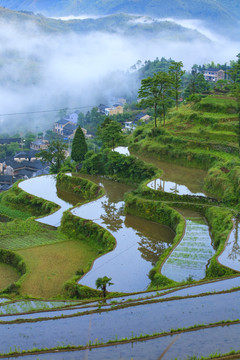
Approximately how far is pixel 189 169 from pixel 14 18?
16099cm

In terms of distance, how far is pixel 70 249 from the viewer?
21547 millimetres

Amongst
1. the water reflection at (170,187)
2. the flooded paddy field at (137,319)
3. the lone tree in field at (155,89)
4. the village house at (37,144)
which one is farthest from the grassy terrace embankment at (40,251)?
the village house at (37,144)

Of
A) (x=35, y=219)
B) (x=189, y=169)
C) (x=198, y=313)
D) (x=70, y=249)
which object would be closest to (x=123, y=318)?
(x=198, y=313)

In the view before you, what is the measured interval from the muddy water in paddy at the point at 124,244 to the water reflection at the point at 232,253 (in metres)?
3.13

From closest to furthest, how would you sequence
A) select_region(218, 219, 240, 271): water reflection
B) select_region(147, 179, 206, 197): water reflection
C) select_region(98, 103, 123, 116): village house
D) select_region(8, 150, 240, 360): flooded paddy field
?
1. select_region(8, 150, 240, 360): flooded paddy field
2. select_region(218, 219, 240, 271): water reflection
3. select_region(147, 179, 206, 197): water reflection
4. select_region(98, 103, 123, 116): village house

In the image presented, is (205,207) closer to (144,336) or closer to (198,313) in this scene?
(198,313)

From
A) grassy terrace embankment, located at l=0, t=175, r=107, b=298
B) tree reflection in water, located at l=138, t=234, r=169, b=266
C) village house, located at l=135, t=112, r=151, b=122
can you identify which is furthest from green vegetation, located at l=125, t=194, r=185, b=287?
village house, located at l=135, t=112, r=151, b=122

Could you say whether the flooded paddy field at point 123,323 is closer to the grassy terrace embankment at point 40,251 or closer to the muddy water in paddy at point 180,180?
the grassy terrace embankment at point 40,251

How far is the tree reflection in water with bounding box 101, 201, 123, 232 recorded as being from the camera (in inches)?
901

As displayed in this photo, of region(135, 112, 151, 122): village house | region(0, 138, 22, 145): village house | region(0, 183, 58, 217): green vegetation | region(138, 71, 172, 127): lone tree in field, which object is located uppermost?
region(138, 71, 172, 127): lone tree in field

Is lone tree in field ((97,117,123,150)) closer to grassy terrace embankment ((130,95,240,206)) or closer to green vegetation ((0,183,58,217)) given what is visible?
grassy terrace embankment ((130,95,240,206))

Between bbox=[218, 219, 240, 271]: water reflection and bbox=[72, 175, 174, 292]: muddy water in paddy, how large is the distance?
10.3 feet

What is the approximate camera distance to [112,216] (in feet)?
79.7

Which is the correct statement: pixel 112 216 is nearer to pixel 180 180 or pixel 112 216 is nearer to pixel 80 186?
pixel 180 180
